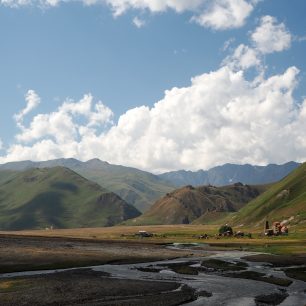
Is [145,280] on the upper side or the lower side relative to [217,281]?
upper

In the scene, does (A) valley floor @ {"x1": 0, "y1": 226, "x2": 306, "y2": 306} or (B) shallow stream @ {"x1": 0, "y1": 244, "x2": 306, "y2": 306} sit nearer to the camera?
(A) valley floor @ {"x1": 0, "y1": 226, "x2": 306, "y2": 306}

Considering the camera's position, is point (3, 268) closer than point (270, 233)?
Yes

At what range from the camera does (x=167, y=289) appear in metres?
51.2

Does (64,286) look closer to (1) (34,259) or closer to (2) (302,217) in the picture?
(1) (34,259)

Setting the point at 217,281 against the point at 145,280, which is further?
the point at 217,281

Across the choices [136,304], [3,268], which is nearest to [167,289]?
[136,304]

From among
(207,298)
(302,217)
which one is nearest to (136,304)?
(207,298)

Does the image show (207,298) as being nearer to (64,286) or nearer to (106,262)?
(64,286)

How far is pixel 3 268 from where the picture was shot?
67.2m

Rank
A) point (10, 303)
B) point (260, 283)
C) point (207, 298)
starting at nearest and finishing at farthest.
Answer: point (10, 303)
point (207, 298)
point (260, 283)

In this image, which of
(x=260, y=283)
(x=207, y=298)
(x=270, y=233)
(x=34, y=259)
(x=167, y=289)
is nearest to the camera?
(x=207, y=298)

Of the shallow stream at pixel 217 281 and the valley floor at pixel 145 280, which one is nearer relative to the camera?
the valley floor at pixel 145 280

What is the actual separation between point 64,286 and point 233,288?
62.5 feet

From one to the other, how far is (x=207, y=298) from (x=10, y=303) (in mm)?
18941
